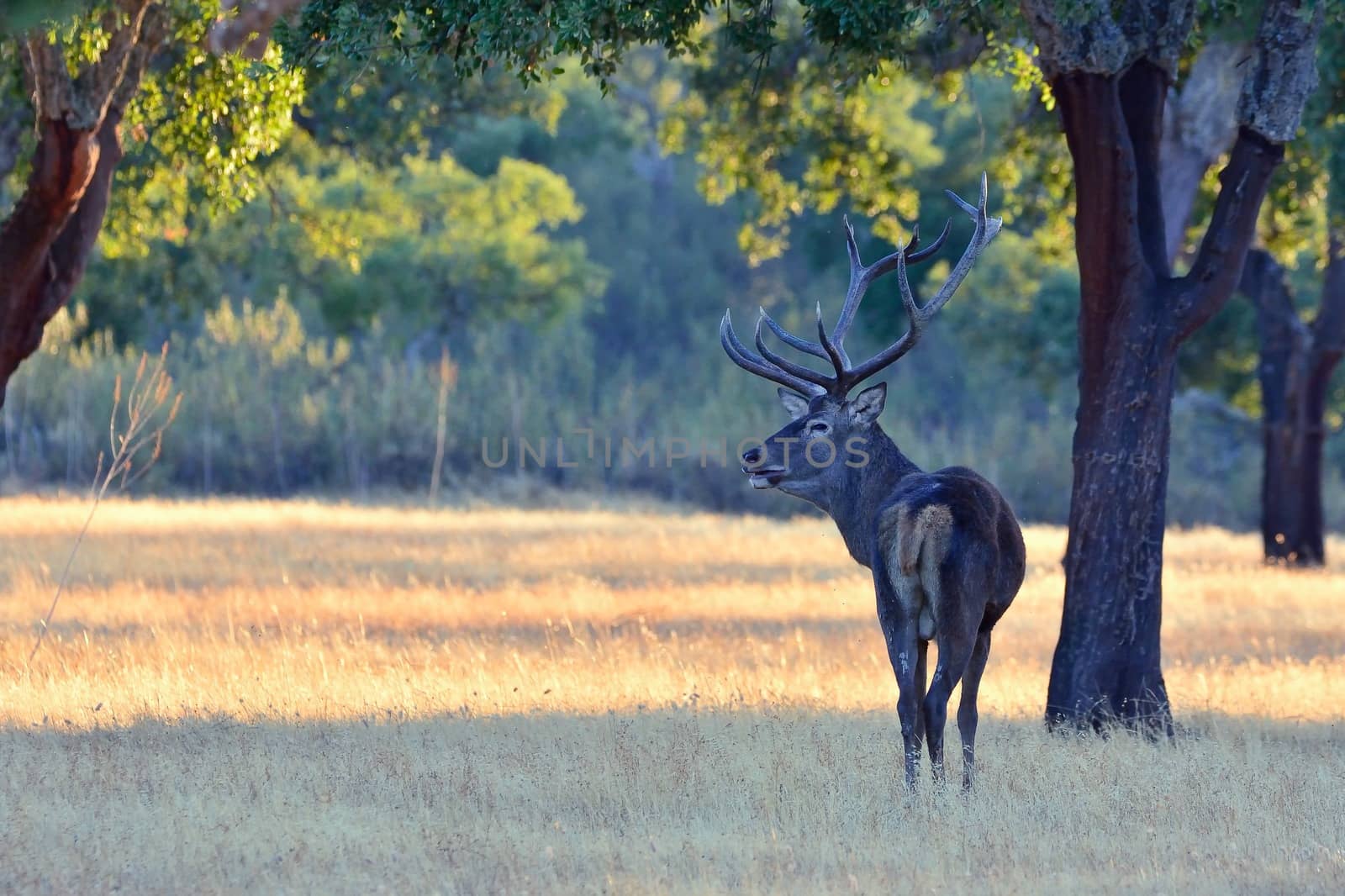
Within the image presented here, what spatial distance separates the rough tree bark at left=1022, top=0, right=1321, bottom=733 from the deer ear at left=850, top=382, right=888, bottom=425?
1689mm

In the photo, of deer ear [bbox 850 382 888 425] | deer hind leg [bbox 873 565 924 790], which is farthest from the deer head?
deer hind leg [bbox 873 565 924 790]

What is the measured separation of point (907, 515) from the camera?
29.9 ft

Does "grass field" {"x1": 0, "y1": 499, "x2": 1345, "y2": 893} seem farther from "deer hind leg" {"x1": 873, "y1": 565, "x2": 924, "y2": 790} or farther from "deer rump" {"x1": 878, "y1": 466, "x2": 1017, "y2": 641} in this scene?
"deer rump" {"x1": 878, "y1": 466, "x2": 1017, "y2": 641}

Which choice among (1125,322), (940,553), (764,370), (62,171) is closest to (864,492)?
(764,370)

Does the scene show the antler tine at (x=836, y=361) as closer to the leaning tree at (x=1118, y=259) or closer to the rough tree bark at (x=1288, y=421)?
the leaning tree at (x=1118, y=259)

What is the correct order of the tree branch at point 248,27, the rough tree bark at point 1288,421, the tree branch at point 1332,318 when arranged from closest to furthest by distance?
1. the tree branch at point 248,27
2. the tree branch at point 1332,318
3. the rough tree bark at point 1288,421

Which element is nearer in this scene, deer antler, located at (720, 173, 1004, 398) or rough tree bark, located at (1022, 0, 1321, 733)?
deer antler, located at (720, 173, 1004, 398)

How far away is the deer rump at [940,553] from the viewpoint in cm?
905

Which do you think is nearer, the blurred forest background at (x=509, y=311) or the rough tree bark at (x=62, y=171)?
the rough tree bark at (x=62, y=171)

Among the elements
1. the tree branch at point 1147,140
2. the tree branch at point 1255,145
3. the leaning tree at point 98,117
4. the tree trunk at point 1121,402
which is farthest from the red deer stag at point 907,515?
the leaning tree at point 98,117

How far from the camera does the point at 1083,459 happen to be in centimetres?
1121

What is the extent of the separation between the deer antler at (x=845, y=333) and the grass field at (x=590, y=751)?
199 centimetres

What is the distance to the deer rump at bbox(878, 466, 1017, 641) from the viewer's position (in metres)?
9.05

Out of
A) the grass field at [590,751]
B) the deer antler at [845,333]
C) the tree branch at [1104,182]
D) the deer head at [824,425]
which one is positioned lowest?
the grass field at [590,751]
